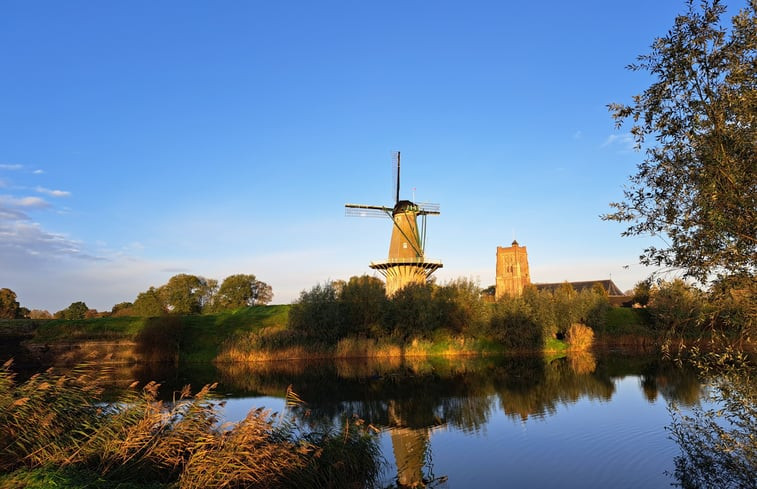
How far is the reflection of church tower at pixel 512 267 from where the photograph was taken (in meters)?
100

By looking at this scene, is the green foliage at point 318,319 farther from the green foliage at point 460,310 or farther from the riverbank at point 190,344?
the green foliage at point 460,310

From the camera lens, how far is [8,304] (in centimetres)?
5172

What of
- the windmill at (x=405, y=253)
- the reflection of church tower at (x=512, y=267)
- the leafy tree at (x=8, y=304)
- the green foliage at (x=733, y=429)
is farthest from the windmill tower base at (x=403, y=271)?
the reflection of church tower at (x=512, y=267)

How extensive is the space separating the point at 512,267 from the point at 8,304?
81537 mm

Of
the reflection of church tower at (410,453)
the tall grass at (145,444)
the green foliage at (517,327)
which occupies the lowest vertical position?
the reflection of church tower at (410,453)

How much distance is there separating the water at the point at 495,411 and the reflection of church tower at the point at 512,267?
71008 mm

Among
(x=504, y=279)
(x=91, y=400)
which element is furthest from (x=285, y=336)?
(x=504, y=279)

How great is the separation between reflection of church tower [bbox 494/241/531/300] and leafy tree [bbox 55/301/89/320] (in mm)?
70459

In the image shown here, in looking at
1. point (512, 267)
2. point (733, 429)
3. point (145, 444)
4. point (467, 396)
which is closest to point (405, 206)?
point (467, 396)

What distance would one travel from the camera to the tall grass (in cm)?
668

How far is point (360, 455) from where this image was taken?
927 centimetres

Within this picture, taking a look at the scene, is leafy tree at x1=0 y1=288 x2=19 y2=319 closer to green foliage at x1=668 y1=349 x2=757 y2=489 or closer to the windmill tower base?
the windmill tower base

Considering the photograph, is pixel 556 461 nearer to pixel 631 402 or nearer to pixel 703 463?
pixel 703 463

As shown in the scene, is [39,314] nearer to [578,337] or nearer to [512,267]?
[578,337]
